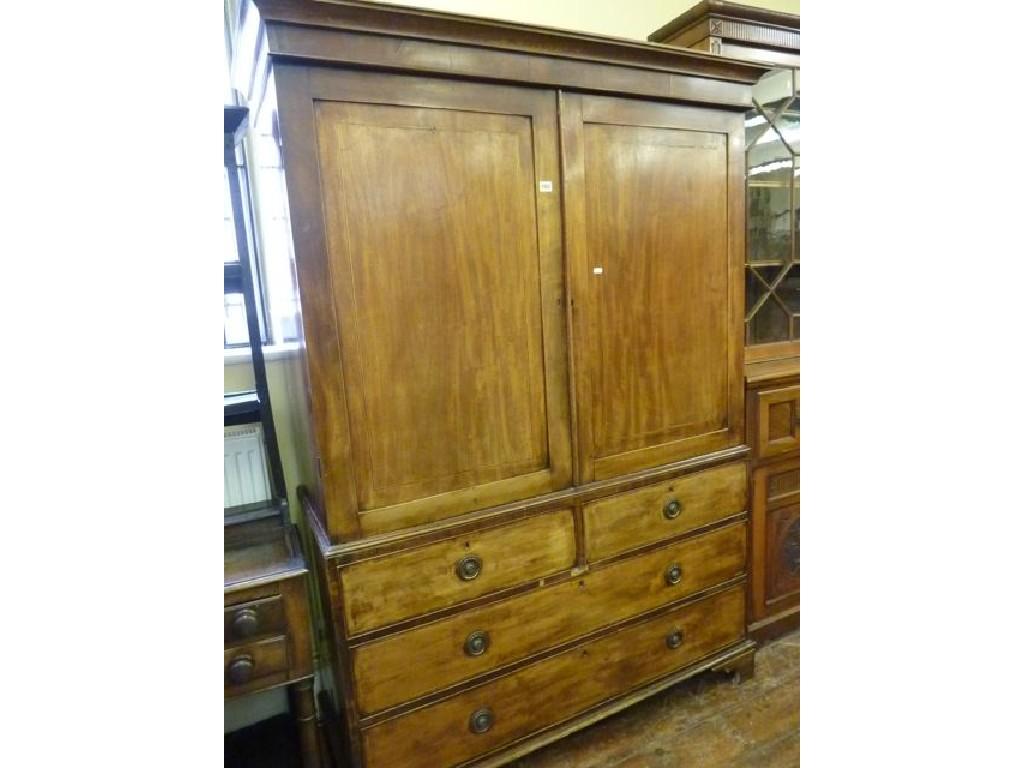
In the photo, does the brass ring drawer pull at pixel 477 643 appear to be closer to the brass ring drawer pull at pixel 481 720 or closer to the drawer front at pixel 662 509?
the brass ring drawer pull at pixel 481 720

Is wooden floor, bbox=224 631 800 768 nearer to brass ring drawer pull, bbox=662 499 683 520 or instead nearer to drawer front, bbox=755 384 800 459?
brass ring drawer pull, bbox=662 499 683 520

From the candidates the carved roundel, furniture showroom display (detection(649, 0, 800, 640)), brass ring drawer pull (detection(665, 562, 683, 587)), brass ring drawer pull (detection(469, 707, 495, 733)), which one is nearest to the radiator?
brass ring drawer pull (detection(469, 707, 495, 733))

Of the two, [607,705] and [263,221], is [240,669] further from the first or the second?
[263,221]

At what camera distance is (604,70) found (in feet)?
4.35

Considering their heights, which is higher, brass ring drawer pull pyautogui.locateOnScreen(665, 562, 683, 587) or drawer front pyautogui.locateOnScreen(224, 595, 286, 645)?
drawer front pyautogui.locateOnScreen(224, 595, 286, 645)

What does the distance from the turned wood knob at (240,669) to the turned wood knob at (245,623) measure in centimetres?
5

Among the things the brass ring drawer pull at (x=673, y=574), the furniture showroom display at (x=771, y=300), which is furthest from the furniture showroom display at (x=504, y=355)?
the furniture showroom display at (x=771, y=300)

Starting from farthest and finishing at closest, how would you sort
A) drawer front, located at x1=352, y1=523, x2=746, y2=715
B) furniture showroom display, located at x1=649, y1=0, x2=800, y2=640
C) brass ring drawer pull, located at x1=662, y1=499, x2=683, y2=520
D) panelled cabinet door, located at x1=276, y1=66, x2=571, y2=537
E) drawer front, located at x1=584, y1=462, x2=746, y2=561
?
furniture showroom display, located at x1=649, y1=0, x2=800, y2=640
brass ring drawer pull, located at x1=662, y1=499, x2=683, y2=520
drawer front, located at x1=584, y1=462, x2=746, y2=561
drawer front, located at x1=352, y1=523, x2=746, y2=715
panelled cabinet door, located at x1=276, y1=66, x2=571, y2=537

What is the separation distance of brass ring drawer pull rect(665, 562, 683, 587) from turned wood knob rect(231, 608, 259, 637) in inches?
42.4

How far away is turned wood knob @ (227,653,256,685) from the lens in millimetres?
1175

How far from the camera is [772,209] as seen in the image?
1.95 metres
